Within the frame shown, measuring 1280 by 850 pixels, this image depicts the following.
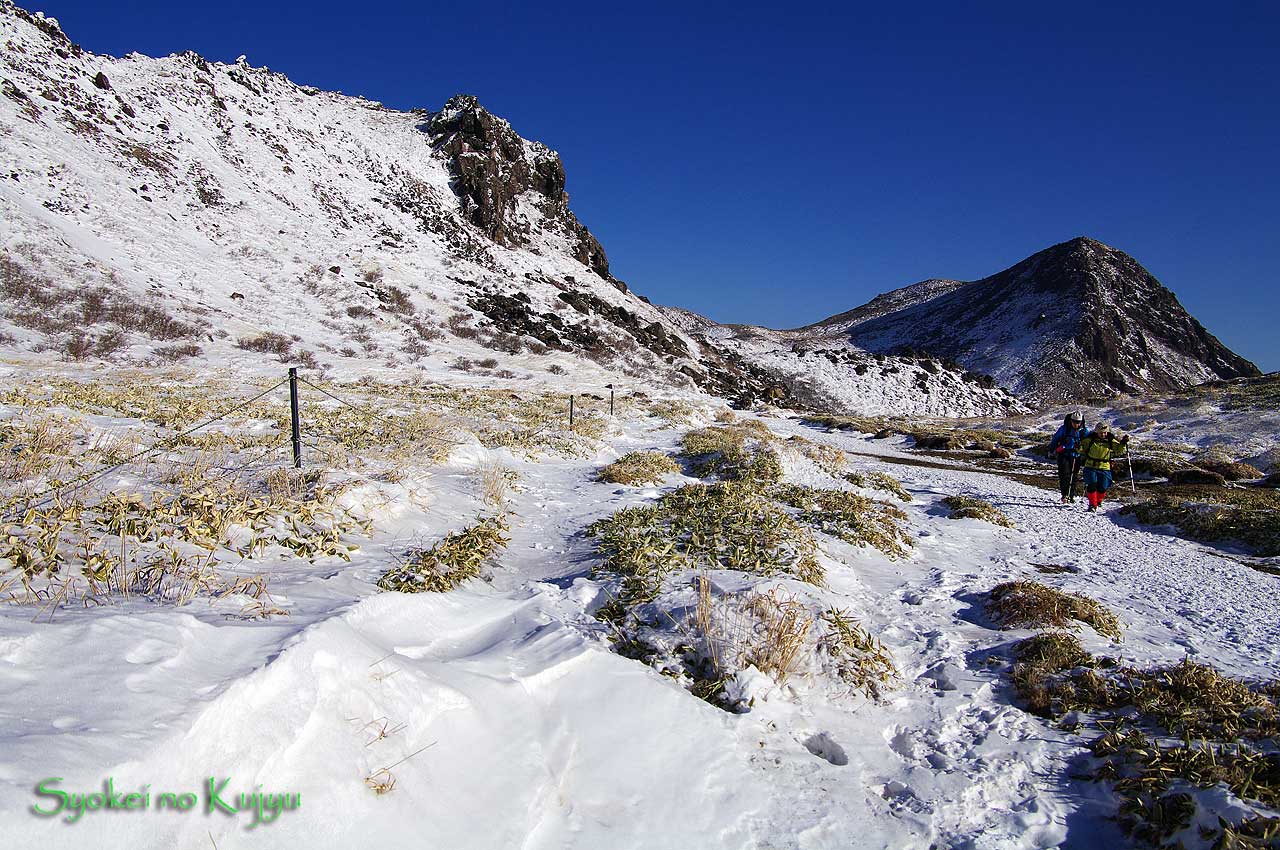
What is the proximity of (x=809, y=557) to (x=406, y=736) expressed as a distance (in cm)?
491

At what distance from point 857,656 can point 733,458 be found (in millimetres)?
9129

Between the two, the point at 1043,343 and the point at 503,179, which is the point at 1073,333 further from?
the point at 503,179

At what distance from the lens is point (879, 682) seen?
14.8 feet

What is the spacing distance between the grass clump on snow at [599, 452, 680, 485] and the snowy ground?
575 centimetres

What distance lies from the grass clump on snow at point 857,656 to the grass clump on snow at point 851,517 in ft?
10.9

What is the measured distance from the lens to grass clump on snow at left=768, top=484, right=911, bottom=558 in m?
8.18

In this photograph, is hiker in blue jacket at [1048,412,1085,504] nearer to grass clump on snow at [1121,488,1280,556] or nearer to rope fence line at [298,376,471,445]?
grass clump on snow at [1121,488,1280,556]

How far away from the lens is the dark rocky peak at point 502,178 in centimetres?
6988

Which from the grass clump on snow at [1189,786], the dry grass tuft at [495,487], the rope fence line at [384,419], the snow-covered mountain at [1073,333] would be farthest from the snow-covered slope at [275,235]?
the snow-covered mountain at [1073,333]

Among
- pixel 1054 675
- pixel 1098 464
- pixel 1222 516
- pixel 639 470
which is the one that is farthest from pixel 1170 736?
pixel 1098 464

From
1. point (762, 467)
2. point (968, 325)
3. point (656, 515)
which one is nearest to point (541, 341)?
point (762, 467)

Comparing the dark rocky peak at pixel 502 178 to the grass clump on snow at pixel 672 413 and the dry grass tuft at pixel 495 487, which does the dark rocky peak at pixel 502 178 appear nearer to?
the grass clump on snow at pixel 672 413

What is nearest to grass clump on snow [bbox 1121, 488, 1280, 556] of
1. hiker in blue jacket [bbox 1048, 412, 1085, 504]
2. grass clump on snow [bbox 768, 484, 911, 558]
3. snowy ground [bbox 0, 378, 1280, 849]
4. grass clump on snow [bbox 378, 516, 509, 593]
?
hiker in blue jacket [bbox 1048, 412, 1085, 504]

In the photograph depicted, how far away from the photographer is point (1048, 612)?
5625 millimetres
